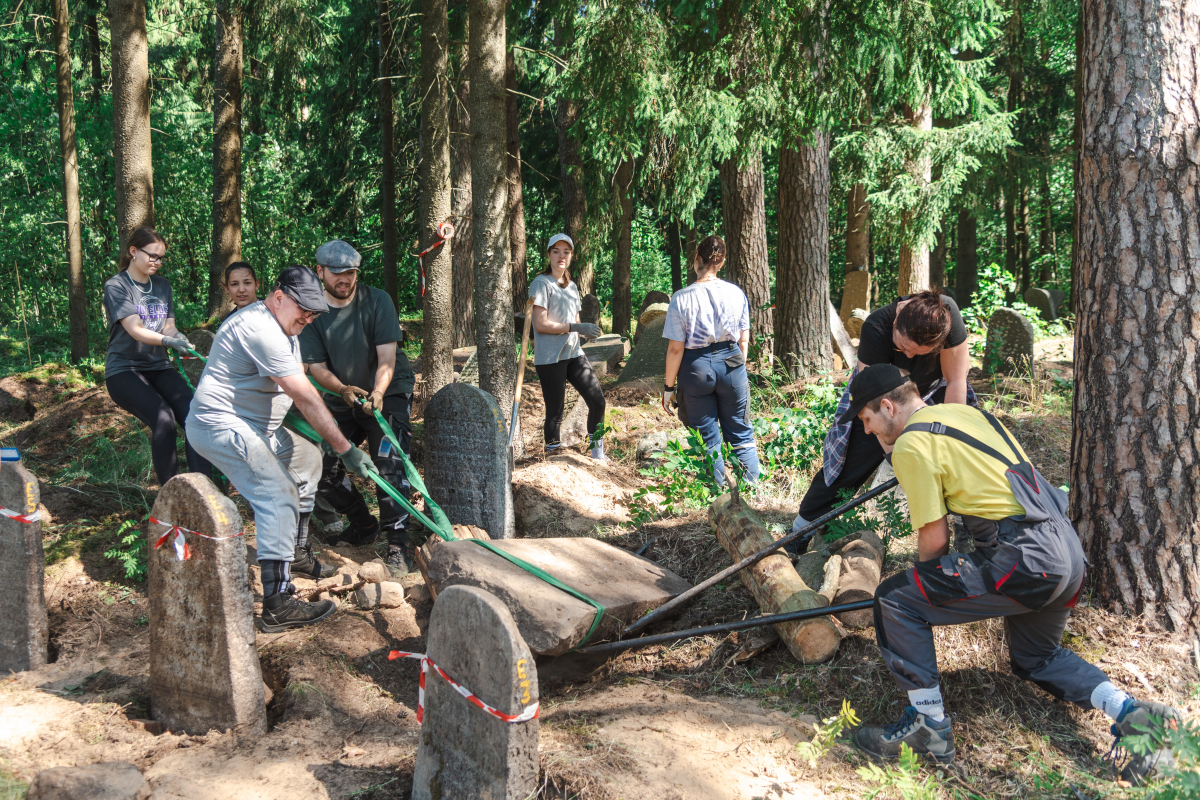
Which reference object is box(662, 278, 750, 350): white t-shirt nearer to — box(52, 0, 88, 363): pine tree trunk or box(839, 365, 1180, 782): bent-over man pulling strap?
box(839, 365, 1180, 782): bent-over man pulling strap

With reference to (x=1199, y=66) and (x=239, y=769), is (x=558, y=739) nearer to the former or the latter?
(x=239, y=769)

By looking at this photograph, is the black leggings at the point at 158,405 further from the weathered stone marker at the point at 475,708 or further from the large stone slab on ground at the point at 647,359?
the large stone slab on ground at the point at 647,359

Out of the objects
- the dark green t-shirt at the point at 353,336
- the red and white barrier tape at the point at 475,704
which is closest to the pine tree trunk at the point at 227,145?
the dark green t-shirt at the point at 353,336

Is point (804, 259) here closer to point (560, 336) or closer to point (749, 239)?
point (749, 239)

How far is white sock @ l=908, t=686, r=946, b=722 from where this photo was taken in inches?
119

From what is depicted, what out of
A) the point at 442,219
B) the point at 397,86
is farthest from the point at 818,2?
the point at 397,86

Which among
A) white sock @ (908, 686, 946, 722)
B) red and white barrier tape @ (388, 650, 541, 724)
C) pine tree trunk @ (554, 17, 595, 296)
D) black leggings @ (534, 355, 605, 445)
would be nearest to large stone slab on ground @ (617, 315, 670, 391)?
black leggings @ (534, 355, 605, 445)

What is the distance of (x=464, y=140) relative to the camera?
1147cm

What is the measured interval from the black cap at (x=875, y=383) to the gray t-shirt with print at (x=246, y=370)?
2666 mm

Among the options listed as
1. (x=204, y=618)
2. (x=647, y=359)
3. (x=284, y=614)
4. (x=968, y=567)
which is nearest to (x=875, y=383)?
(x=968, y=567)

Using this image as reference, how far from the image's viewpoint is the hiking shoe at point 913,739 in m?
3.03

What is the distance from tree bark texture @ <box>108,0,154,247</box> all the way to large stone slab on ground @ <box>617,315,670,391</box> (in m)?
5.34

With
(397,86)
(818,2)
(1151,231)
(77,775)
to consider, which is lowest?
(77,775)

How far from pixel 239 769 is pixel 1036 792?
9.79 feet
